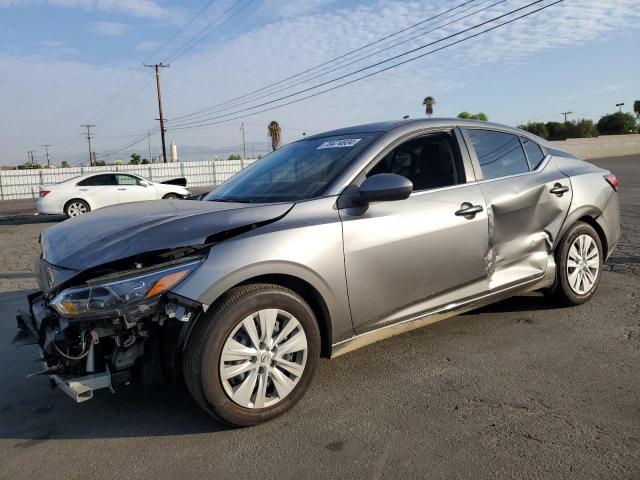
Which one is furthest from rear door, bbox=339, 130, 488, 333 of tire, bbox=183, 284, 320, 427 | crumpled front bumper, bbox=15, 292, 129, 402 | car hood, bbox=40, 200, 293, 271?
crumpled front bumper, bbox=15, 292, 129, 402

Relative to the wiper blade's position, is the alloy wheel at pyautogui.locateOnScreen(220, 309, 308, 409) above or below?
below

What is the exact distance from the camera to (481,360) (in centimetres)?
385

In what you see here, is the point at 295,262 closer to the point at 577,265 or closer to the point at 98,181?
the point at 577,265

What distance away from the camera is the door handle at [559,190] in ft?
15.0

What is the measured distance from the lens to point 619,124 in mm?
60781

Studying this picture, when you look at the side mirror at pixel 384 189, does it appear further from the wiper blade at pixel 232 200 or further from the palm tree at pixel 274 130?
the palm tree at pixel 274 130

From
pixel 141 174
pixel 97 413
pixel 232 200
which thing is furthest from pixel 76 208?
pixel 141 174

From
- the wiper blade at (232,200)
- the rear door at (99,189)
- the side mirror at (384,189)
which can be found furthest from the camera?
the rear door at (99,189)

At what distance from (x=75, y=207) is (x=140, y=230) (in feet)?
45.6

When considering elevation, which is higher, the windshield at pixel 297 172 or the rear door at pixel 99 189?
the rear door at pixel 99 189

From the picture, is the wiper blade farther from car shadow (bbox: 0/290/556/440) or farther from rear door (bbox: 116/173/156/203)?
rear door (bbox: 116/173/156/203)

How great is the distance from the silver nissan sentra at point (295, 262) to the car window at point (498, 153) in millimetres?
16

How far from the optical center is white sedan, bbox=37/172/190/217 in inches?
603

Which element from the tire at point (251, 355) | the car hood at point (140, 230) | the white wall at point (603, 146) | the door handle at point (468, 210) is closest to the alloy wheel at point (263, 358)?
the tire at point (251, 355)
